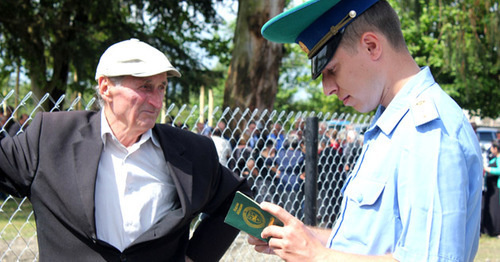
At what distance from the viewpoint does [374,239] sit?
140 cm

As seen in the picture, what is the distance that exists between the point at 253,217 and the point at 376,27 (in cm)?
73

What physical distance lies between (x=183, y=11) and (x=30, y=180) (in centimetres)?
1193

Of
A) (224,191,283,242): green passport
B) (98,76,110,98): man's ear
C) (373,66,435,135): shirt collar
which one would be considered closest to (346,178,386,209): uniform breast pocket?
(373,66,435,135): shirt collar

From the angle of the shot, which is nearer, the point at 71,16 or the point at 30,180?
the point at 30,180

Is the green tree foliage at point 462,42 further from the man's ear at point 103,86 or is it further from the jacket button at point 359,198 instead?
the jacket button at point 359,198

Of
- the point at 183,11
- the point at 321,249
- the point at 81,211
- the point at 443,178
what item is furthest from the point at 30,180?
the point at 183,11

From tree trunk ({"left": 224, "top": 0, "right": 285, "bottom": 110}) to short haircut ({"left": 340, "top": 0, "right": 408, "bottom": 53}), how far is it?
7.44 meters

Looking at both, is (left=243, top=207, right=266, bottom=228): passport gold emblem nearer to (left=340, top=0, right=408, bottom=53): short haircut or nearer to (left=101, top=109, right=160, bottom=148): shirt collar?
(left=340, top=0, right=408, bottom=53): short haircut

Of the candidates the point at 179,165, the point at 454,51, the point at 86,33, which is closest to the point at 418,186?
the point at 179,165

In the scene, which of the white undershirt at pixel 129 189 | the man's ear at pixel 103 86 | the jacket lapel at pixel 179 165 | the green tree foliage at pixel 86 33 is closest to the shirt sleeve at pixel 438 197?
the jacket lapel at pixel 179 165

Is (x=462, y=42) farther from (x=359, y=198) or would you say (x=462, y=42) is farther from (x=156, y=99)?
(x=359, y=198)

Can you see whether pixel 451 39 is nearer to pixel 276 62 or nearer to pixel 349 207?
pixel 276 62

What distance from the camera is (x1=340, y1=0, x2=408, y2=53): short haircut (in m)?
1.50

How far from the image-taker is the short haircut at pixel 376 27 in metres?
1.50
